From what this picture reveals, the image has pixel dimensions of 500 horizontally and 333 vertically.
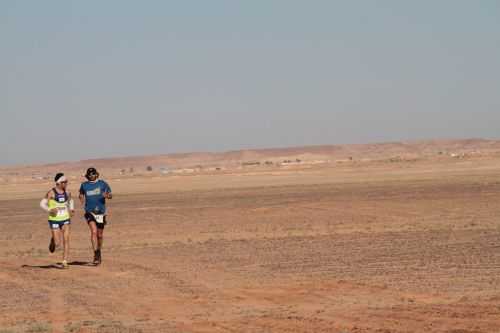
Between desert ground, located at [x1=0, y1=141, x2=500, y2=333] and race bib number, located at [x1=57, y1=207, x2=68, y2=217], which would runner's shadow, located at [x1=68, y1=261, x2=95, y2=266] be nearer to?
desert ground, located at [x1=0, y1=141, x2=500, y2=333]

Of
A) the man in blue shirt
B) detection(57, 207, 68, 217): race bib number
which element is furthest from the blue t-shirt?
detection(57, 207, 68, 217): race bib number

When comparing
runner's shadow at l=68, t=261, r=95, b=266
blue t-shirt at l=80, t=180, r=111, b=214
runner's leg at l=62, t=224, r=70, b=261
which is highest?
blue t-shirt at l=80, t=180, r=111, b=214

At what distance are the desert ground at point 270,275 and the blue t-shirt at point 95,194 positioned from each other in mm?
1056

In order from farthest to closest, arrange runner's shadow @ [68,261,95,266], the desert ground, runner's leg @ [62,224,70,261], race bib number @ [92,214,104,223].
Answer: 1. runner's shadow @ [68,261,95,266]
2. race bib number @ [92,214,104,223]
3. runner's leg @ [62,224,70,261]
4. the desert ground

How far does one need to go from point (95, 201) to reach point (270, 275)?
3774 millimetres

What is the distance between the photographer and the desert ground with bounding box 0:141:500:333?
10547 mm

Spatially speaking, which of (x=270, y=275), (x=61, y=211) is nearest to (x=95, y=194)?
(x=61, y=211)

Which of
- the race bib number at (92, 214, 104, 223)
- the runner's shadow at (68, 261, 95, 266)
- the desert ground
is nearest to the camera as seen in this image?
the desert ground

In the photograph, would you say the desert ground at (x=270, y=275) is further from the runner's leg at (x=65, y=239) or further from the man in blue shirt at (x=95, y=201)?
the man in blue shirt at (x=95, y=201)

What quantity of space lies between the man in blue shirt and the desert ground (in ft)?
1.89

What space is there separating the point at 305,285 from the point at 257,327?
326 centimetres

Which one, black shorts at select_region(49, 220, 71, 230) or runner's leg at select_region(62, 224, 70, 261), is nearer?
runner's leg at select_region(62, 224, 70, 261)

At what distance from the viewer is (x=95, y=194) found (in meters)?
16.5

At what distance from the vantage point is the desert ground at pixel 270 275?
10.5 m
